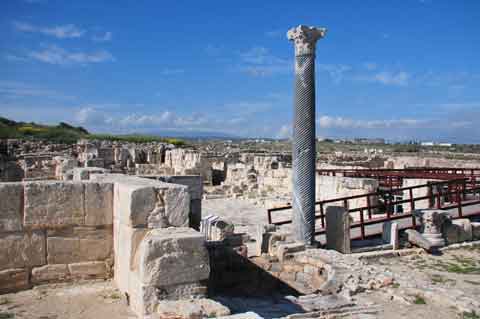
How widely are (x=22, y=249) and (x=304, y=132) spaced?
242 inches

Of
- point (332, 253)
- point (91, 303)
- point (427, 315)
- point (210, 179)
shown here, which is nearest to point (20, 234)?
point (91, 303)

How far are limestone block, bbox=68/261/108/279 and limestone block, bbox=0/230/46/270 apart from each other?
13.1 inches

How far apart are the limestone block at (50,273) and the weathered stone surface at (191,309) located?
5.12 feet

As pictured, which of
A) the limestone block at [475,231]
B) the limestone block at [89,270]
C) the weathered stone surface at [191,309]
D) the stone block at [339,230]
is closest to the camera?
the weathered stone surface at [191,309]

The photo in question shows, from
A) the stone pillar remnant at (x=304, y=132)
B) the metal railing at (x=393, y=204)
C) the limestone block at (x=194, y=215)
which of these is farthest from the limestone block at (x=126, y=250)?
the metal railing at (x=393, y=204)

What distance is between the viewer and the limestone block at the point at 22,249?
15.5 feet

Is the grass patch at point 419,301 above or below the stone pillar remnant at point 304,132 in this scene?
below

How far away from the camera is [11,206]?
4.71 m

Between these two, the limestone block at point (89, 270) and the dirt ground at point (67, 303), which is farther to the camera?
the limestone block at point (89, 270)

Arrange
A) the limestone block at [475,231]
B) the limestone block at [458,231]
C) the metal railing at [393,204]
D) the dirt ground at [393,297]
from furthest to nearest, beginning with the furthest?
the limestone block at [475,231]
the limestone block at [458,231]
the metal railing at [393,204]
the dirt ground at [393,297]

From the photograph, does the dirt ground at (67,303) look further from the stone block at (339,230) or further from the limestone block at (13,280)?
the stone block at (339,230)

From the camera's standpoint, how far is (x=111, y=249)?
5188 millimetres

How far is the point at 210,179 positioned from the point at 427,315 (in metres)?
22.1

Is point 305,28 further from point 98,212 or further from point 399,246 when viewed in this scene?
point 98,212
